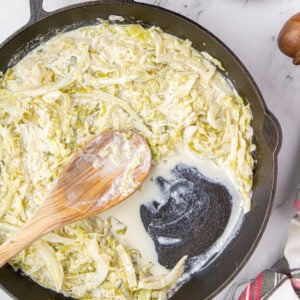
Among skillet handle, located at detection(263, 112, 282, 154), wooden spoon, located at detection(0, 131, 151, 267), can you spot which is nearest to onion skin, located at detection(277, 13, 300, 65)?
skillet handle, located at detection(263, 112, 282, 154)

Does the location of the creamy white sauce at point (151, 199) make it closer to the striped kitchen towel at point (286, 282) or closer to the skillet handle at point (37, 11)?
the striped kitchen towel at point (286, 282)

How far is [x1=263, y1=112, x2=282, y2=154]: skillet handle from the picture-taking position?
89.7 inches

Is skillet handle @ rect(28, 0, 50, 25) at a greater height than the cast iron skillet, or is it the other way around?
skillet handle @ rect(28, 0, 50, 25)

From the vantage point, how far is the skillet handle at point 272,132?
2.28 m

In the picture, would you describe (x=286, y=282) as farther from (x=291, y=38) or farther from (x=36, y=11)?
(x=36, y=11)

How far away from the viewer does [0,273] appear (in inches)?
97.7

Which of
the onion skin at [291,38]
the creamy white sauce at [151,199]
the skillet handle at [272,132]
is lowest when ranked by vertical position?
the creamy white sauce at [151,199]

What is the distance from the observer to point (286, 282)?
2.55m

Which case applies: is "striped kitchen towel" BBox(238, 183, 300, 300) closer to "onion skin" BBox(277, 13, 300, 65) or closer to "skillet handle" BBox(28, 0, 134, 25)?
"onion skin" BBox(277, 13, 300, 65)

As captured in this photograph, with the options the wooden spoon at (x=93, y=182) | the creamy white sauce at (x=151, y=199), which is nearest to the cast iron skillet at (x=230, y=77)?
the creamy white sauce at (x=151, y=199)

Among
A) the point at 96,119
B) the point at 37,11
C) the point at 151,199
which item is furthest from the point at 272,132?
the point at 37,11

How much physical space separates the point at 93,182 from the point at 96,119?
0.91 ft

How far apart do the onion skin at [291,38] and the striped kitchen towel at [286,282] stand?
0.57m

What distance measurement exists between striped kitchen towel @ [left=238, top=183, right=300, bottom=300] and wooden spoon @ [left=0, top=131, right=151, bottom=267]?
0.68 meters
